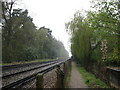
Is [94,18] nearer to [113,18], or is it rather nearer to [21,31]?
[113,18]

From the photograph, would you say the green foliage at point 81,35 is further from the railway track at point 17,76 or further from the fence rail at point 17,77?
the fence rail at point 17,77

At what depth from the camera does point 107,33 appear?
566 centimetres

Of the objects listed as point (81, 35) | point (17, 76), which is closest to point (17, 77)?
point (17, 76)

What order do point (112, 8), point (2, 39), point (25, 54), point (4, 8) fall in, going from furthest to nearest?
point (25, 54) < point (2, 39) < point (4, 8) < point (112, 8)

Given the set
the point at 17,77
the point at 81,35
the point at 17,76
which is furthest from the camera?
the point at 81,35

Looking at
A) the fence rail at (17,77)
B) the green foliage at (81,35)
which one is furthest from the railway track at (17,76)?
the green foliage at (81,35)

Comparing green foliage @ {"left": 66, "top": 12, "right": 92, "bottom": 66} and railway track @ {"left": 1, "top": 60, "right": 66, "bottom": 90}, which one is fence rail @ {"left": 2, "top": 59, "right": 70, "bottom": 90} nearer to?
railway track @ {"left": 1, "top": 60, "right": 66, "bottom": 90}

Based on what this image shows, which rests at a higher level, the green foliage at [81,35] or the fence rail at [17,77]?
the green foliage at [81,35]

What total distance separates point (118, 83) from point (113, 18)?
118 inches

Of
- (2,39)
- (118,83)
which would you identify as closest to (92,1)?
(118,83)

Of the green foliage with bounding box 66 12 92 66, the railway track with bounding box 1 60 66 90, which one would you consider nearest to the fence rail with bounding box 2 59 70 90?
the railway track with bounding box 1 60 66 90

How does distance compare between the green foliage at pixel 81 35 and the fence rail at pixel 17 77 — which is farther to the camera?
the green foliage at pixel 81 35

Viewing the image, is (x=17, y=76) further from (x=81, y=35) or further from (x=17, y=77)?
(x=81, y=35)

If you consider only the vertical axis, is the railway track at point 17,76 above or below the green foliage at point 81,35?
below
